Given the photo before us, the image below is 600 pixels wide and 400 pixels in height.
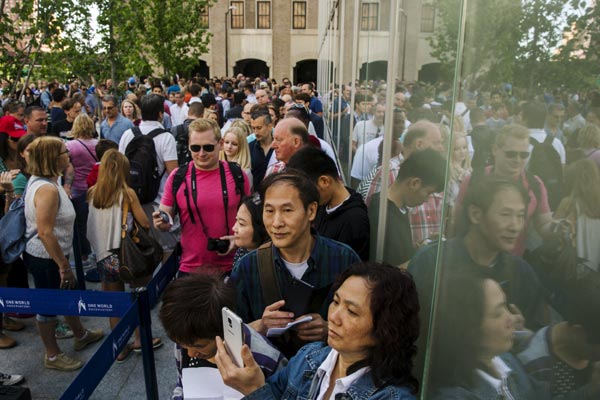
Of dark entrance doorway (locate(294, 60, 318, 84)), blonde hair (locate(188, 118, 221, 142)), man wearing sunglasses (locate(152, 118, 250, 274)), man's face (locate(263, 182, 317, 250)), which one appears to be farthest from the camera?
dark entrance doorway (locate(294, 60, 318, 84))

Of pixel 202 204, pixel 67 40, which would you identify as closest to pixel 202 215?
pixel 202 204

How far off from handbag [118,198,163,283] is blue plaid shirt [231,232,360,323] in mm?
2156

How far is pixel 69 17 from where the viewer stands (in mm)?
9391

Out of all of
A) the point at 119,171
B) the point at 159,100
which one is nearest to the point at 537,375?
the point at 119,171

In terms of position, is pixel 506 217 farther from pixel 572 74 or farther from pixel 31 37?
pixel 31 37

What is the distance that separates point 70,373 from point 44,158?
70.2 inches

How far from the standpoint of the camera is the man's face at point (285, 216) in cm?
232

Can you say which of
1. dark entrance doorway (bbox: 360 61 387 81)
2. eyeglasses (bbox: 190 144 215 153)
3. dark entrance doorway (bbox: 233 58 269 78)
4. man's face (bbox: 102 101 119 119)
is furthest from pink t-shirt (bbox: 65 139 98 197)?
dark entrance doorway (bbox: 233 58 269 78)

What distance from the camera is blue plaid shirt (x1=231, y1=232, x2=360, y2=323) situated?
238 centimetres

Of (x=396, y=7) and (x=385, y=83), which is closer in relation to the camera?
(x=396, y=7)

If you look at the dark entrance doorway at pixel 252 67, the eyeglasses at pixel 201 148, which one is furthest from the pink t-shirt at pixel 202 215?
the dark entrance doorway at pixel 252 67

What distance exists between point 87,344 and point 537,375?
15.3 feet

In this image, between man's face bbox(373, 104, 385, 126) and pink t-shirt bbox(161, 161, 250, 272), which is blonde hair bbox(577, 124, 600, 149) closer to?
man's face bbox(373, 104, 385, 126)

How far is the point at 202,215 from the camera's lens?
12.3ft
